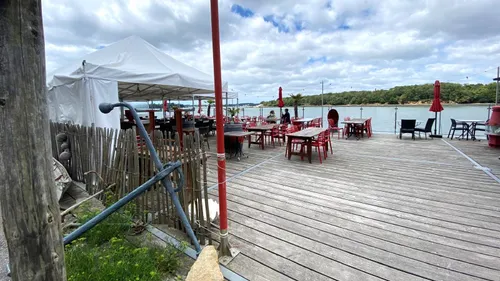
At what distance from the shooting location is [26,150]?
2.86ft

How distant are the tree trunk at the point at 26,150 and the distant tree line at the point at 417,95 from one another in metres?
11.8

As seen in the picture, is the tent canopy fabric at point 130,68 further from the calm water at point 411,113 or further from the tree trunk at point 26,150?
the calm water at point 411,113

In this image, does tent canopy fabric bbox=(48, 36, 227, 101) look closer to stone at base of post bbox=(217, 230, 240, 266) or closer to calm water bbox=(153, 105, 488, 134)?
stone at base of post bbox=(217, 230, 240, 266)

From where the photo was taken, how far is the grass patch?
1.69 metres

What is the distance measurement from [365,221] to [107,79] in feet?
15.6

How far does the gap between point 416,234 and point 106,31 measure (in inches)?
357

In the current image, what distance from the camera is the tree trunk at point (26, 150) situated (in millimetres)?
822

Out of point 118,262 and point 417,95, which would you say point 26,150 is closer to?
point 118,262

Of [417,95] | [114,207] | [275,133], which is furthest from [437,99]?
[114,207]

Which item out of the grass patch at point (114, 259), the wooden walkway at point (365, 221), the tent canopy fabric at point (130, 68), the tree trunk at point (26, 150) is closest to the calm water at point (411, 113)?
the wooden walkway at point (365, 221)

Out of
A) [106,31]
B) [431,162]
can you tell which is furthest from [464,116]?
[106,31]

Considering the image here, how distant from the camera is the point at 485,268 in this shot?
192 cm

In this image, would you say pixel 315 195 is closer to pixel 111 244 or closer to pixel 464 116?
pixel 111 244

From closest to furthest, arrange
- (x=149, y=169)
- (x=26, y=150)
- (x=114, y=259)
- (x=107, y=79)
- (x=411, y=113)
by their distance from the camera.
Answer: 1. (x=26, y=150)
2. (x=114, y=259)
3. (x=149, y=169)
4. (x=107, y=79)
5. (x=411, y=113)
